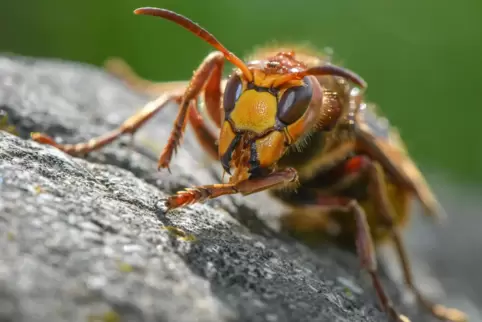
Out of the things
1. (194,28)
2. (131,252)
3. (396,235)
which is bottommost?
(396,235)

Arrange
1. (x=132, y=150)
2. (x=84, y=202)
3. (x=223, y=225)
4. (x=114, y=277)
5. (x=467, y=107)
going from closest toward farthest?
(x=114, y=277) → (x=84, y=202) → (x=223, y=225) → (x=132, y=150) → (x=467, y=107)

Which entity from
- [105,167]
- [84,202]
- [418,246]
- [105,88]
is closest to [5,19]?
[105,88]

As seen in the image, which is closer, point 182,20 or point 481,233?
point 182,20

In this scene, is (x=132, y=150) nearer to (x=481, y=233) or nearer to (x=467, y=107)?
(x=481, y=233)

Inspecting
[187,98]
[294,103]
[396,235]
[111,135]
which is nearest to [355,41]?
[396,235]

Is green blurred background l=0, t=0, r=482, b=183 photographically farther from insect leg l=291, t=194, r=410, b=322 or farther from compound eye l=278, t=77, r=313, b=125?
compound eye l=278, t=77, r=313, b=125

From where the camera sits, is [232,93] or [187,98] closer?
[232,93]

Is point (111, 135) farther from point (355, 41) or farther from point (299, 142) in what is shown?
point (355, 41)
